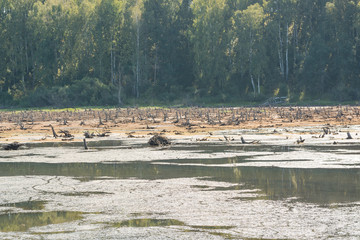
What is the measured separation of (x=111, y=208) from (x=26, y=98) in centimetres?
6761

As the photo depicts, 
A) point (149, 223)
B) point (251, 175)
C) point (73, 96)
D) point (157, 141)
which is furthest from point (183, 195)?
point (73, 96)

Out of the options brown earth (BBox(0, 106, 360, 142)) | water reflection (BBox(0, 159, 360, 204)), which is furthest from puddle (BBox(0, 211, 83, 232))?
brown earth (BBox(0, 106, 360, 142))

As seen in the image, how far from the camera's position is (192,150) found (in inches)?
1025

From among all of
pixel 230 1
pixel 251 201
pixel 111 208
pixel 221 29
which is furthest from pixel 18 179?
pixel 230 1

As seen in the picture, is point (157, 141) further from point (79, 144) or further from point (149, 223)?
point (149, 223)

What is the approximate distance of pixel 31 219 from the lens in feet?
40.6

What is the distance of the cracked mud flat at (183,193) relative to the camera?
1123cm

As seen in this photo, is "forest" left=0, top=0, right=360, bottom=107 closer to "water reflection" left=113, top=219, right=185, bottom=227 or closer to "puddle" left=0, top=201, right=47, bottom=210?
"puddle" left=0, top=201, right=47, bottom=210

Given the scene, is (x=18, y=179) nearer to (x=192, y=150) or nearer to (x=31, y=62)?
(x=192, y=150)

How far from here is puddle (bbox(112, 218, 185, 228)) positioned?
11.6 metres

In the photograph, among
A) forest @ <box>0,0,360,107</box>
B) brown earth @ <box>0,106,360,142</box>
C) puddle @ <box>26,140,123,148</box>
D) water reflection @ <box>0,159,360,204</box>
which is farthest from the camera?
forest @ <box>0,0,360,107</box>

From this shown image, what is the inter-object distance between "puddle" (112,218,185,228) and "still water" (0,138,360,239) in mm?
20

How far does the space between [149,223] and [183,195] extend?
305 cm

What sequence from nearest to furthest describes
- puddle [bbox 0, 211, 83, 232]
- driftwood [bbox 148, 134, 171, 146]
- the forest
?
1. puddle [bbox 0, 211, 83, 232]
2. driftwood [bbox 148, 134, 171, 146]
3. the forest
